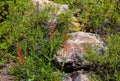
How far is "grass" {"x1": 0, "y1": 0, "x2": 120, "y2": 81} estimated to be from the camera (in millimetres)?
6238

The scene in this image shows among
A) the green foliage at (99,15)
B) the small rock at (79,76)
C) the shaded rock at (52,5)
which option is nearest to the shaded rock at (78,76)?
the small rock at (79,76)

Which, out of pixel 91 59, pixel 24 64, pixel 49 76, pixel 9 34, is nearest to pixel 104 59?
pixel 91 59

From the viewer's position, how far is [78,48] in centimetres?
664

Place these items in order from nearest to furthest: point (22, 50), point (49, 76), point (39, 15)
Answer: point (49, 76)
point (22, 50)
point (39, 15)

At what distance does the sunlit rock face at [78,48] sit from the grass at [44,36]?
0.16m

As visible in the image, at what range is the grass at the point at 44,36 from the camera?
6238mm

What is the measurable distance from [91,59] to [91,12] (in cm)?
174

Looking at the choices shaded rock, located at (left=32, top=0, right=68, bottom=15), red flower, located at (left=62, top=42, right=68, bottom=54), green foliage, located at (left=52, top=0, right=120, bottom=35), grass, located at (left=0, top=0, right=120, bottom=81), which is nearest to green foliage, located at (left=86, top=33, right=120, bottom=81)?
grass, located at (left=0, top=0, right=120, bottom=81)

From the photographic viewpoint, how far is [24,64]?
20.6ft

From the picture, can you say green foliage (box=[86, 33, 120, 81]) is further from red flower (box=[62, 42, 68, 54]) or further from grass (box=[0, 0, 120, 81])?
red flower (box=[62, 42, 68, 54])

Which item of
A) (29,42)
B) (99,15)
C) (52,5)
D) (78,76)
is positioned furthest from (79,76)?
(52,5)

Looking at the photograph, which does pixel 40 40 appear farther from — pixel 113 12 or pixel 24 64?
pixel 113 12

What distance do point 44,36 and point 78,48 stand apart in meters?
0.86

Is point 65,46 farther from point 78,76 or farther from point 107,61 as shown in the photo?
point 107,61
